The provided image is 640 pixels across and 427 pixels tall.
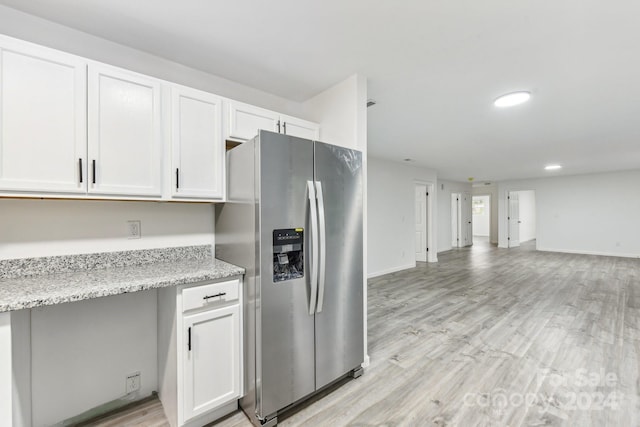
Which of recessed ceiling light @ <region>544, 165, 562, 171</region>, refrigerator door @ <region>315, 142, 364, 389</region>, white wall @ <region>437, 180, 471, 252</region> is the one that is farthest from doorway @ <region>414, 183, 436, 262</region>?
refrigerator door @ <region>315, 142, 364, 389</region>

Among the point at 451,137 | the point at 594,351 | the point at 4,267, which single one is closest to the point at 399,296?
the point at 594,351

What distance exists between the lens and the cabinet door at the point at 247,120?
2.05 meters

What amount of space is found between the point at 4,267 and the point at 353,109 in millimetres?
2531

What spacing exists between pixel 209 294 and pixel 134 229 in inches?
32.6

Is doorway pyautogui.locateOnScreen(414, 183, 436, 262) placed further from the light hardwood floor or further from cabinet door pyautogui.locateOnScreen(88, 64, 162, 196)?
cabinet door pyautogui.locateOnScreen(88, 64, 162, 196)

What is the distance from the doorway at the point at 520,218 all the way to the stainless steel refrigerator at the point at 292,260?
9583mm

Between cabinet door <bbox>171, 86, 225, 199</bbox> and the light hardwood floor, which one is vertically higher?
cabinet door <bbox>171, 86, 225, 199</bbox>

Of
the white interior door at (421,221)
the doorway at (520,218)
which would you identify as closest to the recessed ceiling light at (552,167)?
the doorway at (520,218)

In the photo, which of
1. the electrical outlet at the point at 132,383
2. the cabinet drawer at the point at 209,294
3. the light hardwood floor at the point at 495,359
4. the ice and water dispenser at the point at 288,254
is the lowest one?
the light hardwood floor at the point at 495,359

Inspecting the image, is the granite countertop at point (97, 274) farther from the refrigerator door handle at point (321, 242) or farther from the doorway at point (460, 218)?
the doorway at point (460, 218)

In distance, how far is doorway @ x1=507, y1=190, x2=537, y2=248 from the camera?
934 centimetres

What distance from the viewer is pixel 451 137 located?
4.15m

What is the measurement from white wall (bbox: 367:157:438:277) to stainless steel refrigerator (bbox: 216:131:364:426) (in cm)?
346

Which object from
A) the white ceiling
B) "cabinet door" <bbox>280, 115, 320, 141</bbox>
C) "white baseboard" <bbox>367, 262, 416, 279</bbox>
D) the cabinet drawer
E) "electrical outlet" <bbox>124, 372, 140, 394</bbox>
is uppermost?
the white ceiling
